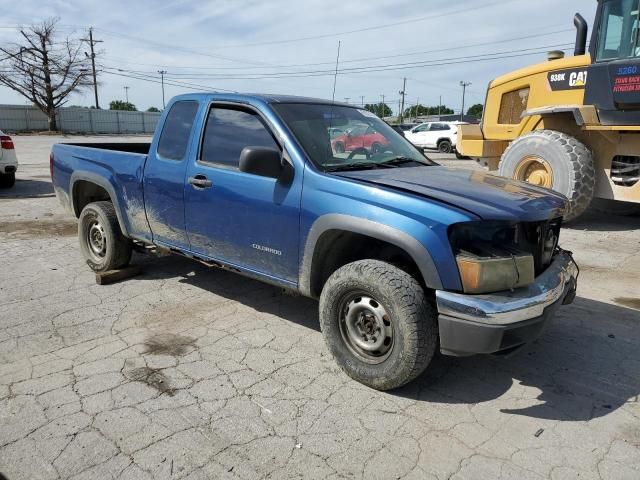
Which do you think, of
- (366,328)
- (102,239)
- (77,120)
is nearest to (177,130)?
(102,239)

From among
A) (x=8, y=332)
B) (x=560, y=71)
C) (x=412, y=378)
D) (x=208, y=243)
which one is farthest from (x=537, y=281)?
(x=560, y=71)

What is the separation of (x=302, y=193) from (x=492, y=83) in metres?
7.56

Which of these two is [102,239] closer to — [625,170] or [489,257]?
[489,257]

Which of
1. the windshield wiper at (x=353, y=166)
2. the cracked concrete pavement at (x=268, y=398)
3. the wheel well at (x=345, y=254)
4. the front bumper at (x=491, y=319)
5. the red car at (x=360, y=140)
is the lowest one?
the cracked concrete pavement at (x=268, y=398)

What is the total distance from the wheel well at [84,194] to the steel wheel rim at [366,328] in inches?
142

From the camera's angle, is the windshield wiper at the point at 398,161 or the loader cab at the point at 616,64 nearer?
the windshield wiper at the point at 398,161

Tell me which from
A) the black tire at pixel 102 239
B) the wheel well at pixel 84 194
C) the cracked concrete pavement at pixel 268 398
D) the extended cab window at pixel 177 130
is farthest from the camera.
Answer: the wheel well at pixel 84 194

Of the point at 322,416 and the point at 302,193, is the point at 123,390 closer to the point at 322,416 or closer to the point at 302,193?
the point at 322,416

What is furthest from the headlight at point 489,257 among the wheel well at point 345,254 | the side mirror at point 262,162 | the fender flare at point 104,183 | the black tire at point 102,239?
the black tire at point 102,239

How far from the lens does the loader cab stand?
6691 millimetres

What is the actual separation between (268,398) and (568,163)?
19.9ft

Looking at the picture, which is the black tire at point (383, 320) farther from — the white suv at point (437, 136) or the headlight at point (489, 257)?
the white suv at point (437, 136)

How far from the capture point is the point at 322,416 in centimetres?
303

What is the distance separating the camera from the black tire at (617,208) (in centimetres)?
931
